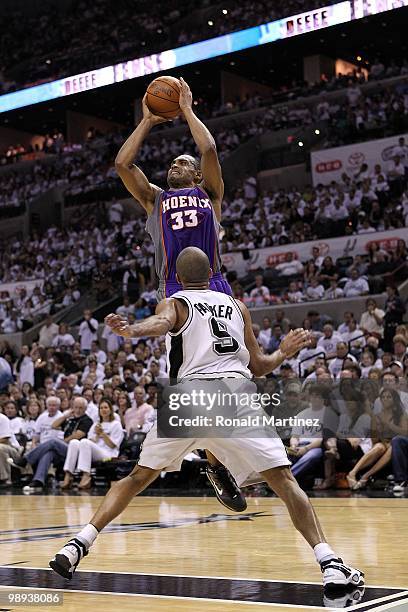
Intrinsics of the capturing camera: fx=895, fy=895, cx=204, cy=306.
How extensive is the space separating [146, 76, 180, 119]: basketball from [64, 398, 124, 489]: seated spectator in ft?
21.5

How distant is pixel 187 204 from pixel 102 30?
26.8 m

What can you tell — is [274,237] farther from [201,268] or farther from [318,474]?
[201,268]

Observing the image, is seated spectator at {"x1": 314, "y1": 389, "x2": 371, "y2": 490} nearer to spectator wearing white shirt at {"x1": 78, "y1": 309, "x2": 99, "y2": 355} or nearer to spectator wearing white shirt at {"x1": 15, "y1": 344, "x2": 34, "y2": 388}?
spectator wearing white shirt at {"x1": 15, "y1": 344, "x2": 34, "y2": 388}

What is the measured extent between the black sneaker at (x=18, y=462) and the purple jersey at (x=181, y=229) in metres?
7.42

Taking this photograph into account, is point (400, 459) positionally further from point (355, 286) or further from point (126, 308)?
point (126, 308)

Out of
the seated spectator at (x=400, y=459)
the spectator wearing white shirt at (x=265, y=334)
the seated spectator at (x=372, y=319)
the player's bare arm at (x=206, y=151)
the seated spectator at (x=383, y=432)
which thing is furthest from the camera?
the spectator wearing white shirt at (x=265, y=334)

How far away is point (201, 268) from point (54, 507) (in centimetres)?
535

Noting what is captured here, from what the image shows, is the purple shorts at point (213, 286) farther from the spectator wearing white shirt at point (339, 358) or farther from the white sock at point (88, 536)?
the spectator wearing white shirt at point (339, 358)

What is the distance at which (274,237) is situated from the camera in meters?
17.4

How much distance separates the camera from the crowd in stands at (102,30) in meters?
25.9

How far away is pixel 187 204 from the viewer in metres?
5.34

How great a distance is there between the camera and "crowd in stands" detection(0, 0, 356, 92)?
85.0ft

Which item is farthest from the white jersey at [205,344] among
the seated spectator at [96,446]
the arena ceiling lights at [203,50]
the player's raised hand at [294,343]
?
the arena ceiling lights at [203,50]

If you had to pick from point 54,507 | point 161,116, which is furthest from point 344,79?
point 161,116
